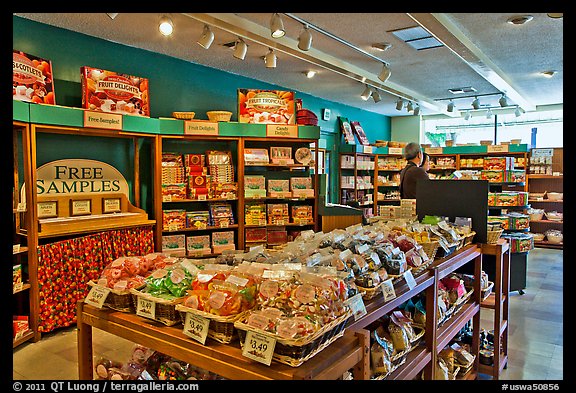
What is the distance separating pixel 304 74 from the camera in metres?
6.73

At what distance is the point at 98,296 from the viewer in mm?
1670

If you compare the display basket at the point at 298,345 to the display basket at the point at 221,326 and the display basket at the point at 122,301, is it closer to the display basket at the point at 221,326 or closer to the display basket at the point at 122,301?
the display basket at the point at 221,326

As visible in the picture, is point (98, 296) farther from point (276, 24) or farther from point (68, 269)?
point (276, 24)

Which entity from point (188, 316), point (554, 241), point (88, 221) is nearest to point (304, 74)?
point (88, 221)

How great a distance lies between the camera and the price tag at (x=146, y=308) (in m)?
1.50

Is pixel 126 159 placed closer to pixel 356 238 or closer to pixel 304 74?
pixel 304 74

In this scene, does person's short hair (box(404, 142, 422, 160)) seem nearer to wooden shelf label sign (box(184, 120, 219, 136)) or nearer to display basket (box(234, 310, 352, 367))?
wooden shelf label sign (box(184, 120, 219, 136))

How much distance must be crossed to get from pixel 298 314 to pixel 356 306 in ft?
0.94

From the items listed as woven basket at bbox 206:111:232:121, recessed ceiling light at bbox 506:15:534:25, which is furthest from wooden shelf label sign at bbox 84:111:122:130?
recessed ceiling light at bbox 506:15:534:25

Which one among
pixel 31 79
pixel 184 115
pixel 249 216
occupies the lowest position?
pixel 249 216

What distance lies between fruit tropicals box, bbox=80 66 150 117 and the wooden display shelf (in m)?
3.28

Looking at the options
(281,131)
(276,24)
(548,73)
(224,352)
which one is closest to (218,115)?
(281,131)

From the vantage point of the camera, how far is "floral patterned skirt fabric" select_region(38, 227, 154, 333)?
388 centimetres

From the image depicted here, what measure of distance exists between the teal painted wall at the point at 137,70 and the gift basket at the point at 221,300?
3956mm
